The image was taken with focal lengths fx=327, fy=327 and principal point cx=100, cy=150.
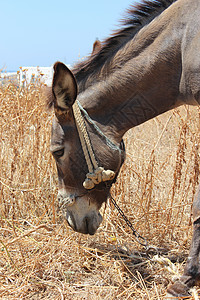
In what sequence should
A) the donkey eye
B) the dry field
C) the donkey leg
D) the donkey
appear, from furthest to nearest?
the dry field
the donkey eye
the donkey
the donkey leg

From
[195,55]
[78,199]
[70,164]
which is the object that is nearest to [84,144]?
[70,164]

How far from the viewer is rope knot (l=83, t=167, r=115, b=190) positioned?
1944mm

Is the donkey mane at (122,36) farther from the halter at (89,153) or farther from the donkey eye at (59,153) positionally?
the donkey eye at (59,153)

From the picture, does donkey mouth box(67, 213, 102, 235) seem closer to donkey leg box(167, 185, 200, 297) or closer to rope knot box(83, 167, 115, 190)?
rope knot box(83, 167, 115, 190)

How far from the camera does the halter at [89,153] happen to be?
1920 millimetres

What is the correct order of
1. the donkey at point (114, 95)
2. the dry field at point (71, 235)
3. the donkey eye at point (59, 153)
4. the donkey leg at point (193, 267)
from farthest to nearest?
the dry field at point (71, 235) < the donkey eye at point (59, 153) < the donkey at point (114, 95) < the donkey leg at point (193, 267)

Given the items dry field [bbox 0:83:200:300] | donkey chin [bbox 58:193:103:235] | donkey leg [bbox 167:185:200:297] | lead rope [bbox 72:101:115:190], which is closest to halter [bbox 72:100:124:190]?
lead rope [bbox 72:101:115:190]

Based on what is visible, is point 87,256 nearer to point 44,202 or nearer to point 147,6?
point 44,202

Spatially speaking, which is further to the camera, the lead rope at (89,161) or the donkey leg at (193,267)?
the lead rope at (89,161)

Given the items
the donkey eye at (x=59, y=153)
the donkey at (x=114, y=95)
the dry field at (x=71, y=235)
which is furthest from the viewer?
the dry field at (x=71, y=235)

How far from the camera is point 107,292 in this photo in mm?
2102

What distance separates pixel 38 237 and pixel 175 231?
118 cm

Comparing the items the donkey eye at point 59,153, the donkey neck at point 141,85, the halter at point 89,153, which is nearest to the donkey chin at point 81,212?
the halter at point 89,153

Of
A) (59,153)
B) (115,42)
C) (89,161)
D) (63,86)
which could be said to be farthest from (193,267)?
(115,42)
